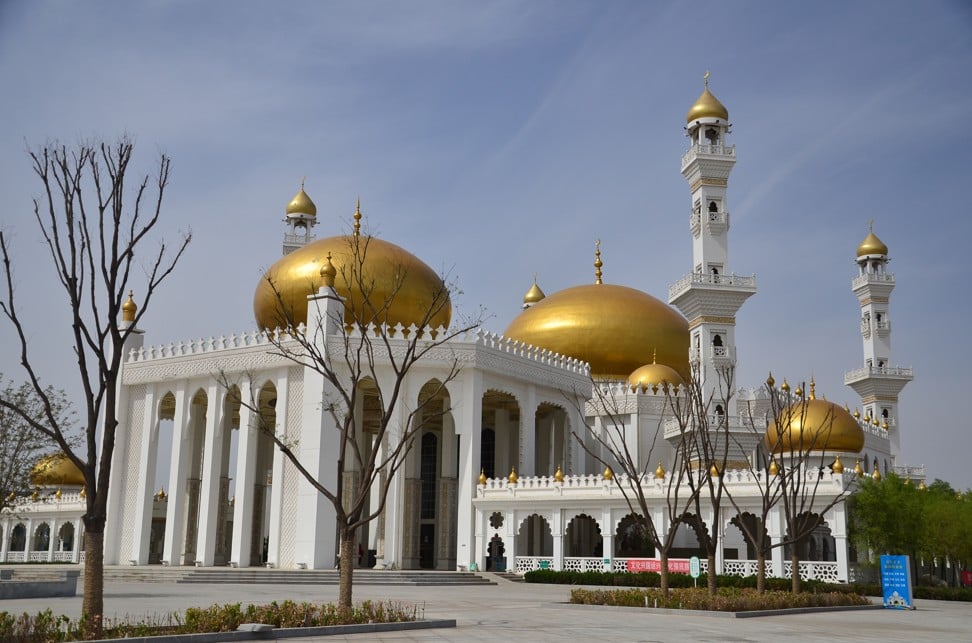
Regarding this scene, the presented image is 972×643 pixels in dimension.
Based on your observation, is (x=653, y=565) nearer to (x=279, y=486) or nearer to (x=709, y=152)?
(x=279, y=486)

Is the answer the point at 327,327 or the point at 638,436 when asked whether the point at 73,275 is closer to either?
the point at 327,327

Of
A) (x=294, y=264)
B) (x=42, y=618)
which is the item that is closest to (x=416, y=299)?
(x=294, y=264)

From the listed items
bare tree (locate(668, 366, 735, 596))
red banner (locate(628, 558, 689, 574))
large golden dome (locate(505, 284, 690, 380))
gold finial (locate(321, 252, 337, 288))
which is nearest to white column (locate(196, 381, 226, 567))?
gold finial (locate(321, 252, 337, 288))

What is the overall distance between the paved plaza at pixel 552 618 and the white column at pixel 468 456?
7.86m

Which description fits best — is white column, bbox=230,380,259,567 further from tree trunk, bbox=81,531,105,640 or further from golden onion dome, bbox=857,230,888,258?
golden onion dome, bbox=857,230,888,258

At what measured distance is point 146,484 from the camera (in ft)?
120

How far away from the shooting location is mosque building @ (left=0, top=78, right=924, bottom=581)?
3272 centimetres

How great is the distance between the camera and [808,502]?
105ft

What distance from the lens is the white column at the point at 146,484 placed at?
119 ft

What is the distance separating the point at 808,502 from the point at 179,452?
22.1m

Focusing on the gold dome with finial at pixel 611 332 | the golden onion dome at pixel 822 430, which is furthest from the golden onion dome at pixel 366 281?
the golden onion dome at pixel 822 430

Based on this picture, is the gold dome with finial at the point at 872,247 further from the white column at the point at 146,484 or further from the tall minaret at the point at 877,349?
the white column at the point at 146,484

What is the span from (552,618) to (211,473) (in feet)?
70.1

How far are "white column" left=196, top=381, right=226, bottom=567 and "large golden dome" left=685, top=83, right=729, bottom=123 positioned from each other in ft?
88.6
